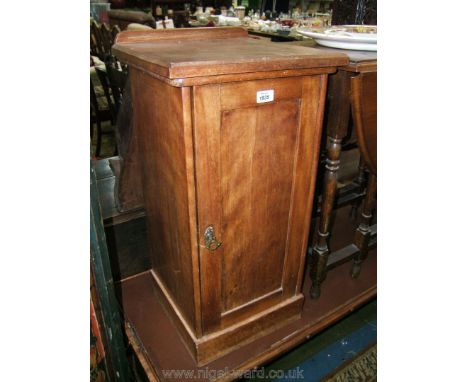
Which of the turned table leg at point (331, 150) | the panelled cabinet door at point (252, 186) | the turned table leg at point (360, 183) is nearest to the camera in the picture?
the panelled cabinet door at point (252, 186)

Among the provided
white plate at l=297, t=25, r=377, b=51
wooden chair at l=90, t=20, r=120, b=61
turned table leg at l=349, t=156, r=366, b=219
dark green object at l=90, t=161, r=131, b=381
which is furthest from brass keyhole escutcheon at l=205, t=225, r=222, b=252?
wooden chair at l=90, t=20, r=120, b=61

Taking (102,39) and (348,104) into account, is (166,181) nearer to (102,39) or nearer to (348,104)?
(348,104)

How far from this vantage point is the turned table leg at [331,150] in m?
1.14

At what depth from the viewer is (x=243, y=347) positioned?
4.17ft

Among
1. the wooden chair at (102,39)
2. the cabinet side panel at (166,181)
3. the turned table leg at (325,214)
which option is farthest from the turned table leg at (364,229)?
the wooden chair at (102,39)

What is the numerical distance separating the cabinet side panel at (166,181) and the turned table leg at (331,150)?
561 mm

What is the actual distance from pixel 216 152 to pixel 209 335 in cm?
64

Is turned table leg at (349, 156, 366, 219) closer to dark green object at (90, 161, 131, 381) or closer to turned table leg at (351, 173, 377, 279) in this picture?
turned table leg at (351, 173, 377, 279)

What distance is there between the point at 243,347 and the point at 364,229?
722 millimetres

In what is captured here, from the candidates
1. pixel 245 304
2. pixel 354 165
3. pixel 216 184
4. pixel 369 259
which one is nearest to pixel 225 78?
pixel 216 184

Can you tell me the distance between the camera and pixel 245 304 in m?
1.22

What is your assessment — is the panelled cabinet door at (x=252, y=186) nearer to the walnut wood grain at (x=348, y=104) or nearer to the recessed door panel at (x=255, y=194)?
the recessed door panel at (x=255, y=194)

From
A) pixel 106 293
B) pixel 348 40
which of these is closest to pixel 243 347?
pixel 106 293

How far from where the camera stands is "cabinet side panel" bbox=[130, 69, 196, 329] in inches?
35.3
